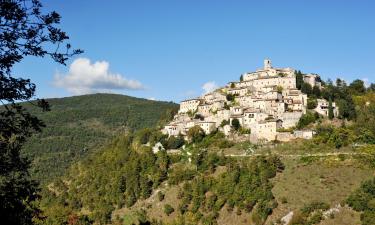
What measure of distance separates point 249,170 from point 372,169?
15.9 m

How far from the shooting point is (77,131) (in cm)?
17388

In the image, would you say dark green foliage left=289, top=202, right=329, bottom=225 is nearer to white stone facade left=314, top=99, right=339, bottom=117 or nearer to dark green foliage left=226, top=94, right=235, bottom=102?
white stone facade left=314, top=99, right=339, bottom=117

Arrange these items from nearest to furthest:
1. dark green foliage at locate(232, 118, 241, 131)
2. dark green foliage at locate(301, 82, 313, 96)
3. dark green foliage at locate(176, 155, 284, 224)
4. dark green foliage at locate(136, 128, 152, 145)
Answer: dark green foliage at locate(176, 155, 284, 224) → dark green foliage at locate(232, 118, 241, 131) → dark green foliage at locate(301, 82, 313, 96) → dark green foliage at locate(136, 128, 152, 145)

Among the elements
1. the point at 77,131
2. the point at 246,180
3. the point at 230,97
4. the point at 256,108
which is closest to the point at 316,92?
the point at 256,108

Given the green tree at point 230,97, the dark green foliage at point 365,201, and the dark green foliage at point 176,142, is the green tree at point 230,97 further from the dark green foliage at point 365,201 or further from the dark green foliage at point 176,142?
the dark green foliage at point 365,201

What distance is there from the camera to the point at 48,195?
3755 inches

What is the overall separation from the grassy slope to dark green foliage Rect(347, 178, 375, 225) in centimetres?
8440

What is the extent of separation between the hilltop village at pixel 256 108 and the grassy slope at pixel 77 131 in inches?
2011

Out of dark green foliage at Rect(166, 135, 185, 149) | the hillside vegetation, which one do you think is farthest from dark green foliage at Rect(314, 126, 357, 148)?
dark green foliage at Rect(166, 135, 185, 149)

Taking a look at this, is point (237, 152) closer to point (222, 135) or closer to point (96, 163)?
point (222, 135)

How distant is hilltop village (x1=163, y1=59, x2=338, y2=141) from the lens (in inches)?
2835

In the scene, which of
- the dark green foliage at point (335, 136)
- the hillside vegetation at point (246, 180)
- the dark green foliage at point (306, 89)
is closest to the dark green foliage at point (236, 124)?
the hillside vegetation at point (246, 180)

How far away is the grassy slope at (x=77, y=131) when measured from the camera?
139 metres

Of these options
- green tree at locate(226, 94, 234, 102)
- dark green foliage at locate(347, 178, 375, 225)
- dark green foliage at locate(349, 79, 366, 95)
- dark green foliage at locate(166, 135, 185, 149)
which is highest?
dark green foliage at locate(349, 79, 366, 95)
